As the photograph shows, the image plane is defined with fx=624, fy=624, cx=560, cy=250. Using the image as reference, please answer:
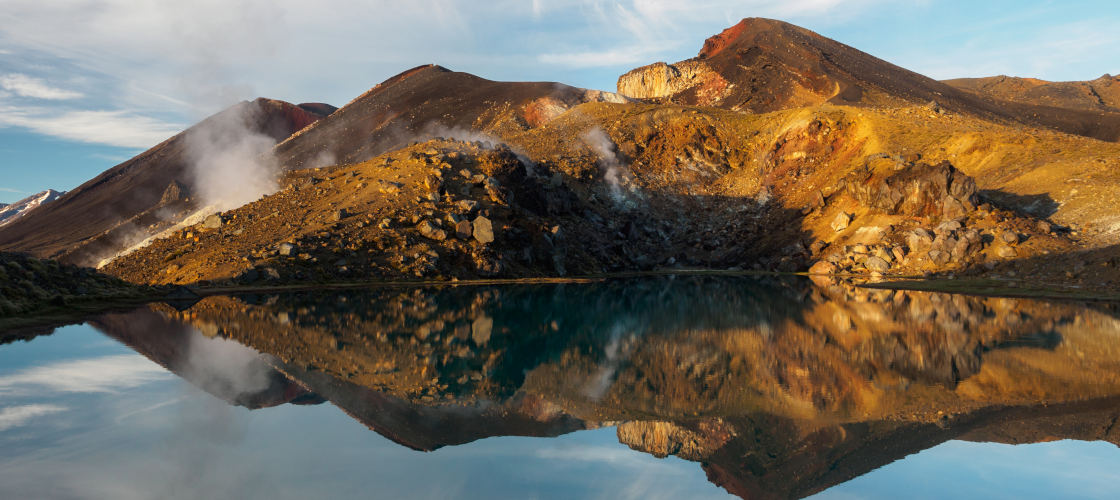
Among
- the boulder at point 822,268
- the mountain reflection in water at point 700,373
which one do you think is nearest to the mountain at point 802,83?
the boulder at point 822,268

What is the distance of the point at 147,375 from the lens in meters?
19.1

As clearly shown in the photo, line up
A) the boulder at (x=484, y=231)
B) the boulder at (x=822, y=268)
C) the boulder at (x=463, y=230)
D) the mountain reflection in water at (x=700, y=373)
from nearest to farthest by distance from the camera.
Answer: the mountain reflection in water at (x=700, y=373)
the boulder at (x=463, y=230)
the boulder at (x=484, y=231)
the boulder at (x=822, y=268)

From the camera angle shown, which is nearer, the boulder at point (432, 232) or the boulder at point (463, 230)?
the boulder at point (432, 232)

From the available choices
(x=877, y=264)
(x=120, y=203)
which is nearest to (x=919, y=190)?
(x=877, y=264)

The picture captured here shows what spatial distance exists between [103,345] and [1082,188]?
81.6m

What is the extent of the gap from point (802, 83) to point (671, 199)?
56810 mm

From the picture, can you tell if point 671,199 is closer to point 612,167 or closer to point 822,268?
point 612,167

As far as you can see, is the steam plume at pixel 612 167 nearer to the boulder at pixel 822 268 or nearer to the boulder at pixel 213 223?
the boulder at pixel 822 268

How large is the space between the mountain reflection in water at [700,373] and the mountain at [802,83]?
103 metres

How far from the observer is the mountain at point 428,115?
14212 cm

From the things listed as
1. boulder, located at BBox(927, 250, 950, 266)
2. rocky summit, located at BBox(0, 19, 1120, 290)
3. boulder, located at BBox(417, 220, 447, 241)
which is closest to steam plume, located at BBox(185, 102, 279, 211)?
rocky summit, located at BBox(0, 19, 1120, 290)

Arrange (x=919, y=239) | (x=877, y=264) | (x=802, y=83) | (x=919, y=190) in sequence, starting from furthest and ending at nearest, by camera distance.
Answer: (x=802, y=83)
(x=919, y=190)
(x=877, y=264)
(x=919, y=239)

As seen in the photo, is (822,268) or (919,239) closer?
(919,239)

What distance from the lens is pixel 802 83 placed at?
452ft
